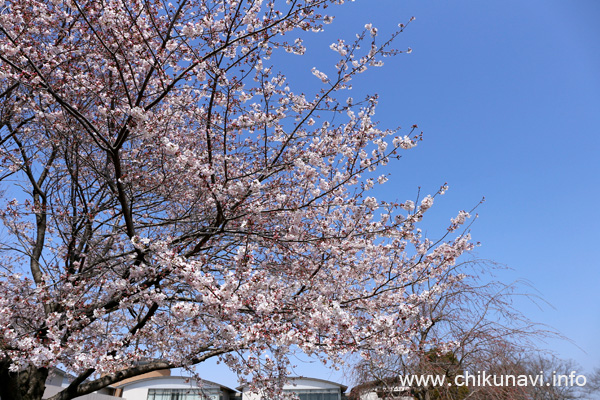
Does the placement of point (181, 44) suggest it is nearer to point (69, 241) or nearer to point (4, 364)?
point (69, 241)

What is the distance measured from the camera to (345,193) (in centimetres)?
642

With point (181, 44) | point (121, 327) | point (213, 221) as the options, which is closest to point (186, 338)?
point (121, 327)

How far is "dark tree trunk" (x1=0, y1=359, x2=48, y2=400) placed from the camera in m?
5.66

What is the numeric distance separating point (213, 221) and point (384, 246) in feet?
10.7

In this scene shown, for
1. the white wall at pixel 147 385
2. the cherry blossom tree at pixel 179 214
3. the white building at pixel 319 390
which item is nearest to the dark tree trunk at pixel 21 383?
the cherry blossom tree at pixel 179 214

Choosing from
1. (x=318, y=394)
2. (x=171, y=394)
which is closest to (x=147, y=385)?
(x=171, y=394)

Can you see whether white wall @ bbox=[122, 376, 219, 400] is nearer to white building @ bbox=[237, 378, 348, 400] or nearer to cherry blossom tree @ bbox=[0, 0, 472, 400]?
white building @ bbox=[237, 378, 348, 400]

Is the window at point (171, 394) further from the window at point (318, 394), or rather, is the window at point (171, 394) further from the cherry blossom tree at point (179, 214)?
the cherry blossom tree at point (179, 214)

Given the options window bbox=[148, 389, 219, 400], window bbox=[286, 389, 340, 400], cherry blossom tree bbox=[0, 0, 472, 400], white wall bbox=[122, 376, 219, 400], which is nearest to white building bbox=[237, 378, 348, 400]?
window bbox=[286, 389, 340, 400]

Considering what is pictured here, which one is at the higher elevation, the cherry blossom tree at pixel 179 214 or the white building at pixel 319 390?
the cherry blossom tree at pixel 179 214

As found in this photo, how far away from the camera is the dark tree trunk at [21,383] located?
5.66 m

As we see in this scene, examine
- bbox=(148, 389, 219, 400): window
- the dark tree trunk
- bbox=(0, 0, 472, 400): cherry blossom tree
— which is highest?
bbox=(0, 0, 472, 400): cherry blossom tree

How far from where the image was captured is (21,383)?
229 inches

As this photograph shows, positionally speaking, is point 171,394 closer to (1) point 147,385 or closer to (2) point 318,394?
(1) point 147,385
